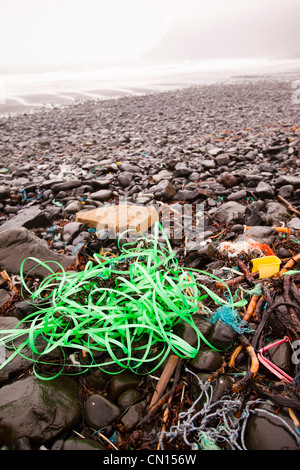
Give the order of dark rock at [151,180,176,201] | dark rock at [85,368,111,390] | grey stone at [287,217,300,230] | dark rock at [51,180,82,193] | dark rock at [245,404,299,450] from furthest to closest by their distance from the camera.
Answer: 1. dark rock at [51,180,82,193]
2. dark rock at [151,180,176,201]
3. grey stone at [287,217,300,230]
4. dark rock at [85,368,111,390]
5. dark rock at [245,404,299,450]

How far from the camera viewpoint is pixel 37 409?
143 cm

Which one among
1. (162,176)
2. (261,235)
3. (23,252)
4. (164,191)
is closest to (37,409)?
(23,252)

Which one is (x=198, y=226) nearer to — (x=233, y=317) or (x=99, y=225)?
(x=99, y=225)

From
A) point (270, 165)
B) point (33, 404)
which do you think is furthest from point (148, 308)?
point (270, 165)

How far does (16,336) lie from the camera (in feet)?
5.91

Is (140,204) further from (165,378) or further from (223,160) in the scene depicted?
(165,378)

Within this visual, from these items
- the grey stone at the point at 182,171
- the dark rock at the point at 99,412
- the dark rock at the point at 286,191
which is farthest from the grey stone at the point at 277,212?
the dark rock at the point at 99,412

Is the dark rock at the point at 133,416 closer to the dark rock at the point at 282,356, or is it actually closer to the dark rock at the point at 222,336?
the dark rock at the point at 222,336

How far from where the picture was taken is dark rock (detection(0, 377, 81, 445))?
137 centimetres

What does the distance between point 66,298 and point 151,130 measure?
6.15m

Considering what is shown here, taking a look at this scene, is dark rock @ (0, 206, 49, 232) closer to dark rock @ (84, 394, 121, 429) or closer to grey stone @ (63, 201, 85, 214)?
grey stone @ (63, 201, 85, 214)

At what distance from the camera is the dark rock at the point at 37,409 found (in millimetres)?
1369

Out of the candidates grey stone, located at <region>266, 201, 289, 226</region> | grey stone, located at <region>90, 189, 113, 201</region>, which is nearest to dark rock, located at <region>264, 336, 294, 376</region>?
grey stone, located at <region>266, 201, 289, 226</region>

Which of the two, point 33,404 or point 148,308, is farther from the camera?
point 148,308
